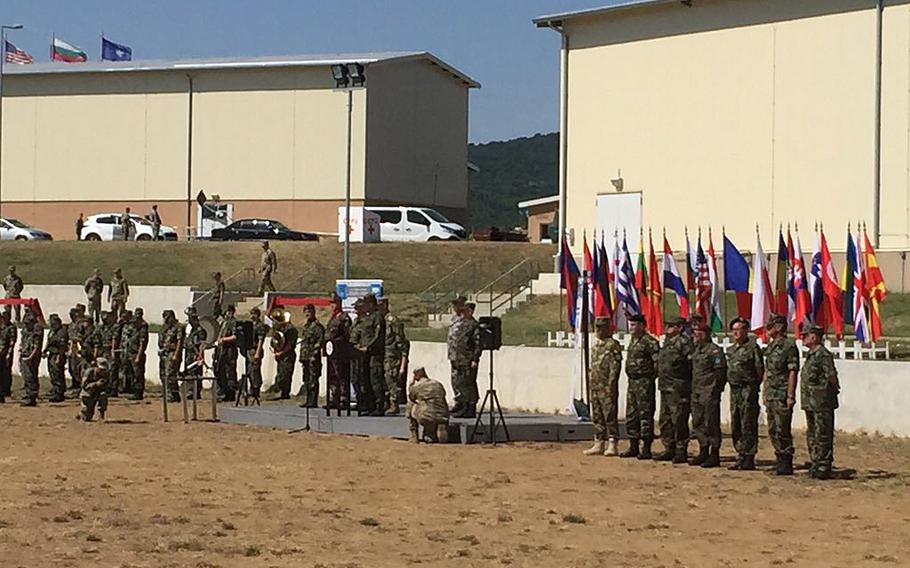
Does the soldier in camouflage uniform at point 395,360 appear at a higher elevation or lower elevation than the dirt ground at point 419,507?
higher

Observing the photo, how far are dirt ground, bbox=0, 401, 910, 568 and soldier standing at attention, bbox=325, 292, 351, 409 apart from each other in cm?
168

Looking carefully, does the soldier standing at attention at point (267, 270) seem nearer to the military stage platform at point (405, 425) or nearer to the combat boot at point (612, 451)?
the military stage platform at point (405, 425)

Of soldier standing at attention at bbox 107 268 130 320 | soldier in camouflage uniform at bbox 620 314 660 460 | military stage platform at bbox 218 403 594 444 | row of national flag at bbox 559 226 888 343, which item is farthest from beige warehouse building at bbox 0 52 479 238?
soldier in camouflage uniform at bbox 620 314 660 460

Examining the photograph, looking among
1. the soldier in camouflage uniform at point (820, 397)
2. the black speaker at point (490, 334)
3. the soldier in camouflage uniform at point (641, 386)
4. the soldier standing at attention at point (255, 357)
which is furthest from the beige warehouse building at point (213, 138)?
the soldier in camouflage uniform at point (820, 397)

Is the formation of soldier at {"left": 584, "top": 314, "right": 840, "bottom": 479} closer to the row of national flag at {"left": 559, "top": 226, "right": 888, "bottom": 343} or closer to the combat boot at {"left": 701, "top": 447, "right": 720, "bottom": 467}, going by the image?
the combat boot at {"left": 701, "top": 447, "right": 720, "bottom": 467}

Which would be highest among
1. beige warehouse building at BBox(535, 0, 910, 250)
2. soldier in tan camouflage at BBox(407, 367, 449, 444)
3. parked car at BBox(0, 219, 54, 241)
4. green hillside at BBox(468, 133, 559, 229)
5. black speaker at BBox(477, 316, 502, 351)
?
green hillside at BBox(468, 133, 559, 229)

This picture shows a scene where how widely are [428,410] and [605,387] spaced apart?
264 centimetres

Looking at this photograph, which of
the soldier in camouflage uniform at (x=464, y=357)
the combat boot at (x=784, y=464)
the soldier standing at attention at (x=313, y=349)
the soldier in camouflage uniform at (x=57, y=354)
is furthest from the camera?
the soldier in camouflage uniform at (x=57, y=354)

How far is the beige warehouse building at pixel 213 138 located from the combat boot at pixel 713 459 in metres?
40.8

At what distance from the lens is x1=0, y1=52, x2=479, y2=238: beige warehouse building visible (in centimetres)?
6003

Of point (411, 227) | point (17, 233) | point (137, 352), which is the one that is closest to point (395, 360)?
point (137, 352)

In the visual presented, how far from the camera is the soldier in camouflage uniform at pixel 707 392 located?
19.1m

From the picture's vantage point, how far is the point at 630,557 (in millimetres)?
12742

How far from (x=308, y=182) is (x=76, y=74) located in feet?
36.5
